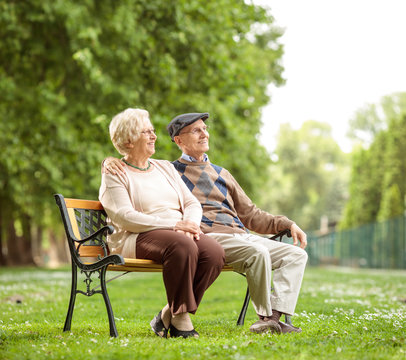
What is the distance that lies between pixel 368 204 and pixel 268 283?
126ft

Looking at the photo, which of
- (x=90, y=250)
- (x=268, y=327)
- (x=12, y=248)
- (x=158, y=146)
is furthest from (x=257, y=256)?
(x=12, y=248)

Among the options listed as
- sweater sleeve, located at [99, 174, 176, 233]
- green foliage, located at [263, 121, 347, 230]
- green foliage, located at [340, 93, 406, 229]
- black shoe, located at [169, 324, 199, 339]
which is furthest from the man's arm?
green foliage, located at [263, 121, 347, 230]

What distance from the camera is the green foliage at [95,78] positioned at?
15.8 meters

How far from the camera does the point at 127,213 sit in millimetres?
5102

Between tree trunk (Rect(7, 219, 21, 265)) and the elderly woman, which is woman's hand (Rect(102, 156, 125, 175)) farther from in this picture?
tree trunk (Rect(7, 219, 21, 265))

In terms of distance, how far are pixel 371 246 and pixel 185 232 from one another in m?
29.8

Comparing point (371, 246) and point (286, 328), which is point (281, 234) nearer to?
point (286, 328)

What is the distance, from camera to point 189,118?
5824mm

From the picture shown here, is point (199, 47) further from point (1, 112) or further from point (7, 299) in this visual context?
point (7, 299)

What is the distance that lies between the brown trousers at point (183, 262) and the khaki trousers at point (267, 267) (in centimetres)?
21

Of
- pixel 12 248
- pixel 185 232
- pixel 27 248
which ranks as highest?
pixel 185 232

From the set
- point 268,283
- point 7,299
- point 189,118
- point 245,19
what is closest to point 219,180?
point 189,118

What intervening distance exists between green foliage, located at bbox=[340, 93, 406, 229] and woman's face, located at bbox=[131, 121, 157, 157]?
30.7 m

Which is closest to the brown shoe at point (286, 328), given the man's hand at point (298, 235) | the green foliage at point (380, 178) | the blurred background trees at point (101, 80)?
the man's hand at point (298, 235)
